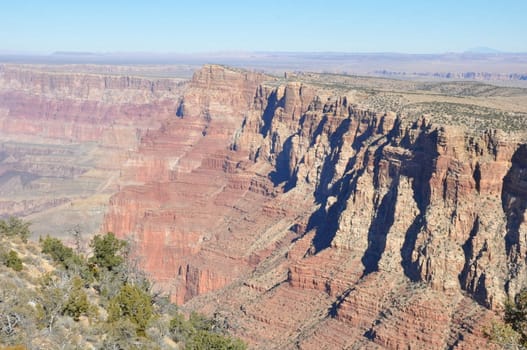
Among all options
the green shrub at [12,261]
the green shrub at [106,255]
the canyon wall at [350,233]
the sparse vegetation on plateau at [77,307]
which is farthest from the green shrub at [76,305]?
the canyon wall at [350,233]

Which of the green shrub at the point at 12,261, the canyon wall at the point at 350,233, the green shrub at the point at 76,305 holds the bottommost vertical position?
the canyon wall at the point at 350,233

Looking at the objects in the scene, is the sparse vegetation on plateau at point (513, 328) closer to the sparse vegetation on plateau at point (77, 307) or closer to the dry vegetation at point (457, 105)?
the sparse vegetation on plateau at point (77, 307)

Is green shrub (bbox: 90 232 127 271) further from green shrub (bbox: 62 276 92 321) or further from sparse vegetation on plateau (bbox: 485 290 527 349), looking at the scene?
sparse vegetation on plateau (bbox: 485 290 527 349)

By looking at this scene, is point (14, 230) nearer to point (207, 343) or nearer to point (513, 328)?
point (207, 343)

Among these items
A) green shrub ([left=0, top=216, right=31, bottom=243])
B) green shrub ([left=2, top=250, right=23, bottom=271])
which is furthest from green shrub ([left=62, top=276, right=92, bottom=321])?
green shrub ([left=0, top=216, right=31, bottom=243])

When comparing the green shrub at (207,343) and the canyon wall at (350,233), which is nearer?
the green shrub at (207,343)

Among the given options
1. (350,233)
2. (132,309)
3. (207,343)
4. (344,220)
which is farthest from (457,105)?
(132,309)
